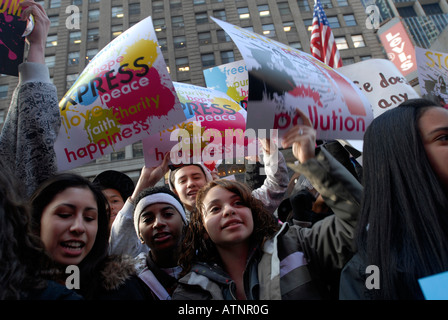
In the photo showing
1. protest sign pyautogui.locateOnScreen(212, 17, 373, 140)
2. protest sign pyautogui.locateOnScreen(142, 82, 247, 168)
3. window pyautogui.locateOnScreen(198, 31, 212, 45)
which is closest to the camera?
protest sign pyautogui.locateOnScreen(212, 17, 373, 140)

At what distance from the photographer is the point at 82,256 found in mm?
1687

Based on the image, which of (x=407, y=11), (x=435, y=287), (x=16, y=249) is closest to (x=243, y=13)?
Result: (x=16, y=249)

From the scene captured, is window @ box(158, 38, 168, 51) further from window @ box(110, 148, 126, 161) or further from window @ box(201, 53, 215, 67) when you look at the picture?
window @ box(110, 148, 126, 161)

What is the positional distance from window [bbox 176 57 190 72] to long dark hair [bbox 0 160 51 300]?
2714cm

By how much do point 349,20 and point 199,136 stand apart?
3171 centimetres

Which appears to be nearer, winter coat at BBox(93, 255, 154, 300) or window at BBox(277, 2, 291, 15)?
winter coat at BBox(93, 255, 154, 300)

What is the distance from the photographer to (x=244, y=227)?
1.93 metres

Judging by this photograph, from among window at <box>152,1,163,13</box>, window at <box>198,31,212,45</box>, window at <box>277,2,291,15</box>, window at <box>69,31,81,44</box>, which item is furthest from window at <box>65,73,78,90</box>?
window at <box>277,2,291,15</box>

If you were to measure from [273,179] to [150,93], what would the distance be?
1559 millimetres

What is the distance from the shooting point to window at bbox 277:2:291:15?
29000 mm

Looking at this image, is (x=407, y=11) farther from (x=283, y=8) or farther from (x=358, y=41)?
(x=283, y=8)

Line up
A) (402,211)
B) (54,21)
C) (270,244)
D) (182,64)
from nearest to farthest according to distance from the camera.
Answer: (402,211), (270,244), (182,64), (54,21)
